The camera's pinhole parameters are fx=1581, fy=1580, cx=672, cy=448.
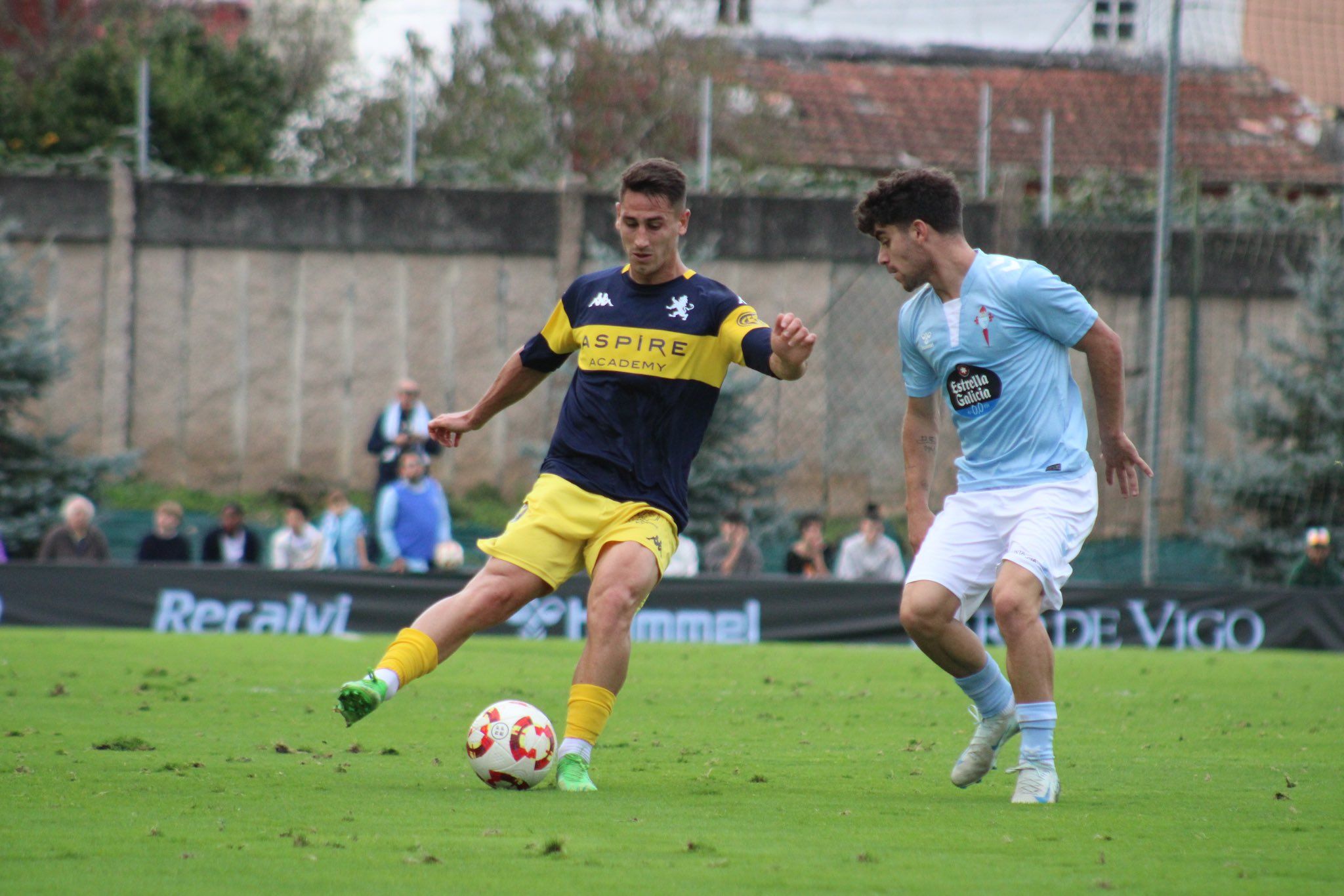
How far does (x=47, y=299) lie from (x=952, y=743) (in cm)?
1521

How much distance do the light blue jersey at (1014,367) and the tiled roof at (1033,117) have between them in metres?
11.1

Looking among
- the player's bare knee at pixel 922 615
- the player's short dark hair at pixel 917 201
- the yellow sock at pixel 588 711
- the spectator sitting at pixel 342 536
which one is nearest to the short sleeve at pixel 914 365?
the player's short dark hair at pixel 917 201

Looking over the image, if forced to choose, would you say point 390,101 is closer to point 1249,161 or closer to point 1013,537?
point 1249,161

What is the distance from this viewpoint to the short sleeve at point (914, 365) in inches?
225

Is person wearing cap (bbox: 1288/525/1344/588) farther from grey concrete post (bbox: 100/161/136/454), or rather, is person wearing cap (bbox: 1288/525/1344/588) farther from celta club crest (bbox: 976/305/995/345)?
grey concrete post (bbox: 100/161/136/454)

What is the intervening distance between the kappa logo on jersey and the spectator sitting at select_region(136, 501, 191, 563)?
11310 mm

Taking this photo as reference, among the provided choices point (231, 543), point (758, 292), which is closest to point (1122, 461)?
point (231, 543)

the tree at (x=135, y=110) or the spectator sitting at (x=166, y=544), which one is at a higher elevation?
the tree at (x=135, y=110)

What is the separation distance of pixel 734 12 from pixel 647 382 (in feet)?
79.8

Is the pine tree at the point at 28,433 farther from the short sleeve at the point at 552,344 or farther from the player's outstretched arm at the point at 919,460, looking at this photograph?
the player's outstretched arm at the point at 919,460

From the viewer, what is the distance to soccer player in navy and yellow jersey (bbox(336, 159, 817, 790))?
214 inches

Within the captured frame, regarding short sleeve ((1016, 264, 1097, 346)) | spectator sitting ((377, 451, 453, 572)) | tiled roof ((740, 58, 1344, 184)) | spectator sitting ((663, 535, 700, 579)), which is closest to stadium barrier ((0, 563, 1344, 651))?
spectator sitting ((377, 451, 453, 572))

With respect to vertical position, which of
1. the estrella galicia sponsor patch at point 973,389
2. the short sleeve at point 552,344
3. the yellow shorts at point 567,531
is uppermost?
the short sleeve at point 552,344

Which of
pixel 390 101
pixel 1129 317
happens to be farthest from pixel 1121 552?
pixel 390 101
